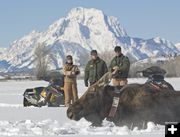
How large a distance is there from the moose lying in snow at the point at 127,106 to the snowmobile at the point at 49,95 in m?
8.82

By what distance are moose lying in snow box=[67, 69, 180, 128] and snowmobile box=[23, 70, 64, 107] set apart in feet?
28.9

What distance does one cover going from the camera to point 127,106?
32.9ft

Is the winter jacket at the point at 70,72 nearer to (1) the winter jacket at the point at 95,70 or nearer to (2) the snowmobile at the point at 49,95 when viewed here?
(1) the winter jacket at the point at 95,70

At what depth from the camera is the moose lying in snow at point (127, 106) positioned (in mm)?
9891

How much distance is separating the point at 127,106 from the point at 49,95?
9.25 m

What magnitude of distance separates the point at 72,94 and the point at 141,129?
7123 millimetres

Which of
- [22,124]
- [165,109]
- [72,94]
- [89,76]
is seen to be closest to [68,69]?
[72,94]

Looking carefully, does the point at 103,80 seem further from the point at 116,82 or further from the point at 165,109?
the point at 116,82

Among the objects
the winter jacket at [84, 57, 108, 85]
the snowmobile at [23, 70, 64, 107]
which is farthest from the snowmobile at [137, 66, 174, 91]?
the snowmobile at [23, 70, 64, 107]

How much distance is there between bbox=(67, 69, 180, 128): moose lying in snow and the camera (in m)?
9.89

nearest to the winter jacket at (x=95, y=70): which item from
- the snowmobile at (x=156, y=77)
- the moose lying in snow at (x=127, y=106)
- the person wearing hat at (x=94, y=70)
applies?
the person wearing hat at (x=94, y=70)

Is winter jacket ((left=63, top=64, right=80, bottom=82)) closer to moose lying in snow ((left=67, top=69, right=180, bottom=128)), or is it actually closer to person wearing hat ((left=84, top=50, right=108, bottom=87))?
person wearing hat ((left=84, top=50, right=108, bottom=87))

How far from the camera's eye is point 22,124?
35.3 feet

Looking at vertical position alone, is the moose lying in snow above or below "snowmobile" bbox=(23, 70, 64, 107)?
below
